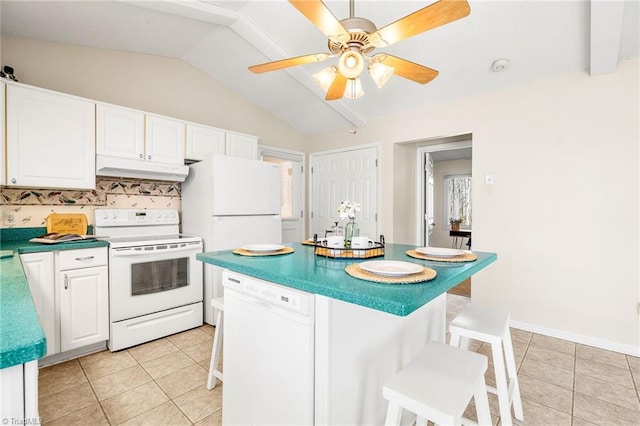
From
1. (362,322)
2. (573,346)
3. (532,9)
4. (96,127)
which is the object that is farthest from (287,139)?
(573,346)

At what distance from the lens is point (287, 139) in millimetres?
4699

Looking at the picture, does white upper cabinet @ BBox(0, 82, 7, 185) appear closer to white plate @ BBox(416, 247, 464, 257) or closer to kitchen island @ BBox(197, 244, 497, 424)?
kitchen island @ BBox(197, 244, 497, 424)

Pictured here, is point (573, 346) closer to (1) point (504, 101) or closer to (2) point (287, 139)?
(1) point (504, 101)

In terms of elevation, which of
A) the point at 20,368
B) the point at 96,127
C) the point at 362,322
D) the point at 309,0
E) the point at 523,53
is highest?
the point at 523,53

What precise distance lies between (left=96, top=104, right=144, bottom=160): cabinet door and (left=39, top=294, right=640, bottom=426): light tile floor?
69.8 inches

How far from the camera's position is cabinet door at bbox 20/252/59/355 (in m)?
2.16

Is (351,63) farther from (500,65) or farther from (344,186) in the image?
(344,186)

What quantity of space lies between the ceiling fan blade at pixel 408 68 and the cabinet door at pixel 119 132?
7.80 ft

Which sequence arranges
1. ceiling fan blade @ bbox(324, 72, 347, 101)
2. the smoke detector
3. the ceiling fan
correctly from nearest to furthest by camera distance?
the ceiling fan
ceiling fan blade @ bbox(324, 72, 347, 101)
the smoke detector

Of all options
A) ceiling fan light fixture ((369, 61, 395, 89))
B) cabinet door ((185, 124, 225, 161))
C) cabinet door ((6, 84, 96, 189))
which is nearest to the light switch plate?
ceiling fan light fixture ((369, 61, 395, 89))

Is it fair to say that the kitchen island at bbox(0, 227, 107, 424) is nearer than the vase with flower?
Yes

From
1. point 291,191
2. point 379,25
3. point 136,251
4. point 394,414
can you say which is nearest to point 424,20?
point 379,25

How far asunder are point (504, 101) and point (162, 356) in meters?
3.99

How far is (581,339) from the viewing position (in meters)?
2.69
